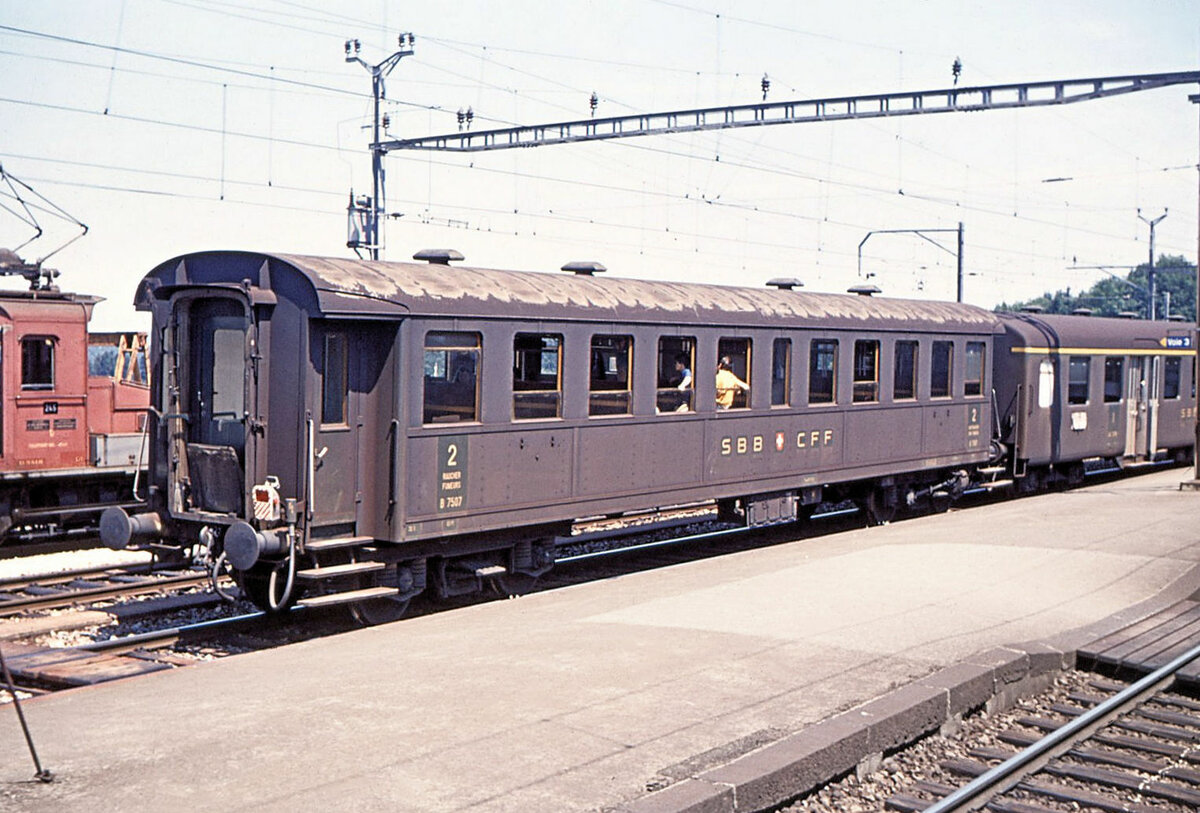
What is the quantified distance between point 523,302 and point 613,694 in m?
5.33

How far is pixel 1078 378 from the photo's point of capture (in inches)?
882

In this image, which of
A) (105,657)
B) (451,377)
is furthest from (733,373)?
(105,657)

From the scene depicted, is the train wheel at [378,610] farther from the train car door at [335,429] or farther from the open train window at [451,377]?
the open train window at [451,377]

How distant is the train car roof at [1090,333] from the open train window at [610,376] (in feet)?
33.1

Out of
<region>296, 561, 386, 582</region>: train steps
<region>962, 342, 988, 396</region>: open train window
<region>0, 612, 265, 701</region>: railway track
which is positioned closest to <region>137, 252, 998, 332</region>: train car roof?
<region>296, 561, 386, 582</region>: train steps

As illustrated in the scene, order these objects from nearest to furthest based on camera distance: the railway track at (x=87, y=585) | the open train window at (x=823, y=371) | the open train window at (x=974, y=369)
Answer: the railway track at (x=87, y=585)
the open train window at (x=823, y=371)
the open train window at (x=974, y=369)

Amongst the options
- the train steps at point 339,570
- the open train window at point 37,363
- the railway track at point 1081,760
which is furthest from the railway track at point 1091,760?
the open train window at point 37,363

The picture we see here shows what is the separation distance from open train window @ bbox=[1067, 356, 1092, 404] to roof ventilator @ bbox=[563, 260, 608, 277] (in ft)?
37.8

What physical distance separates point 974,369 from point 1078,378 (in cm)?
391

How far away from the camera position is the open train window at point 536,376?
11852 millimetres

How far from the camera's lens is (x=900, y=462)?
1767cm

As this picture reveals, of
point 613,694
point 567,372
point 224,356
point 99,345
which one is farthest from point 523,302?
point 99,345

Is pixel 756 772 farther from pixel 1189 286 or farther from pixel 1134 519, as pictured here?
pixel 1189 286

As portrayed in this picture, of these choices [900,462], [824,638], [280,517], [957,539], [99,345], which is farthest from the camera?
[99,345]
